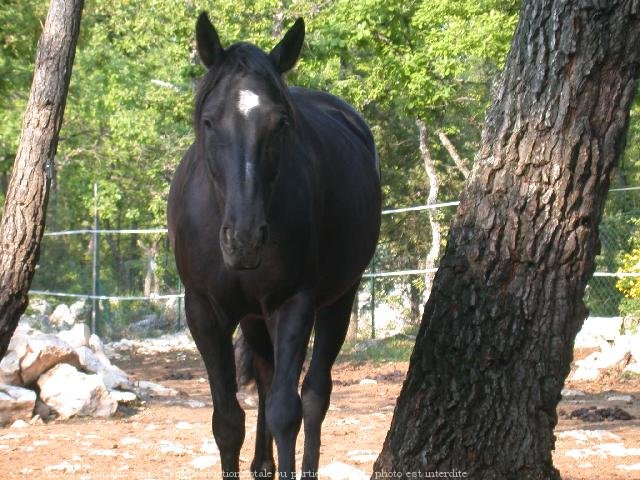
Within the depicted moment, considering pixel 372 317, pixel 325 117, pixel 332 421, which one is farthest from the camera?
pixel 372 317

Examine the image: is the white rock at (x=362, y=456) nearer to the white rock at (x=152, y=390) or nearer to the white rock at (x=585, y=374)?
the white rock at (x=152, y=390)

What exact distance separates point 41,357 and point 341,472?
13.9 ft

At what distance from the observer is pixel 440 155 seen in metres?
27.8

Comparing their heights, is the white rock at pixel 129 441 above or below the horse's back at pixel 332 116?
below

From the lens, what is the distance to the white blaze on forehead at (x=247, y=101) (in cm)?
376

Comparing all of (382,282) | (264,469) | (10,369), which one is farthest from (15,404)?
(382,282)

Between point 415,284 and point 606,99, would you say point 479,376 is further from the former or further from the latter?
point 415,284

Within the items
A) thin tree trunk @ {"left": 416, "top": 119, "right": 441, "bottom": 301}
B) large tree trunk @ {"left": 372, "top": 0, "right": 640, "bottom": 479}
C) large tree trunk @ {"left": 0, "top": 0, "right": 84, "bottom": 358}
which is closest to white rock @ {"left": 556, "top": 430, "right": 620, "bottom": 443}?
large tree trunk @ {"left": 372, "top": 0, "right": 640, "bottom": 479}

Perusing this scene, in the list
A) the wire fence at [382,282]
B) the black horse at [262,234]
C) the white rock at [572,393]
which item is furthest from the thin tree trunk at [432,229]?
the black horse at [262,234]

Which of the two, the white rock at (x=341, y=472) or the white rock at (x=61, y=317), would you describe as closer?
the white rock at (x=341, y=472)

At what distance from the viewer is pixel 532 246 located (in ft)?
12.6

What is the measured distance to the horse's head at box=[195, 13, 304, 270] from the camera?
11.5ft

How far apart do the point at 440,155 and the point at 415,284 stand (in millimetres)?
10696

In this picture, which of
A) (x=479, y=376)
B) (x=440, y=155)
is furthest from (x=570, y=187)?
(x=440, y=155)
